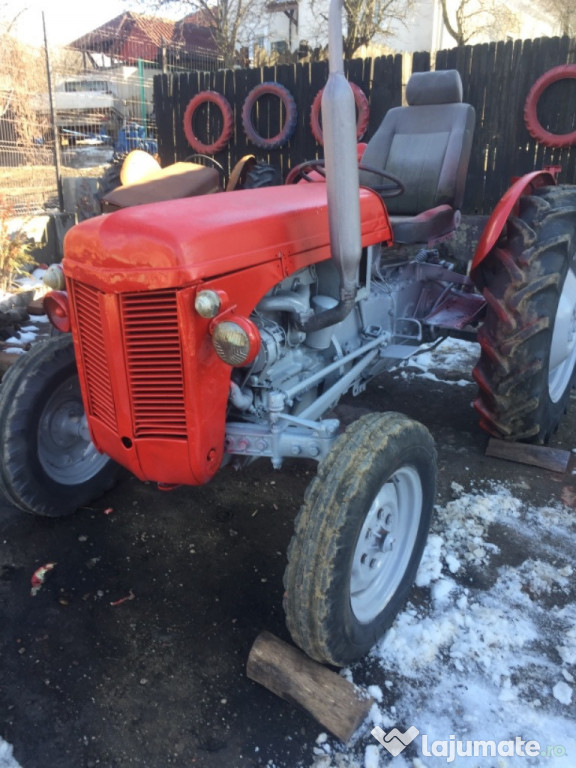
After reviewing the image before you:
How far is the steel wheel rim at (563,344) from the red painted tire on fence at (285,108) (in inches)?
248

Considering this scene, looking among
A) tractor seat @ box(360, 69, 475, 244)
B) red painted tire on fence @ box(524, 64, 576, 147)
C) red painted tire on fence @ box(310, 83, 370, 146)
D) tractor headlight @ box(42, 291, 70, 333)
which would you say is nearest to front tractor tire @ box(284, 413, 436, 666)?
tractor headlight @ box(42, 291, 70, 333)

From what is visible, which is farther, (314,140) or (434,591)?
(314,140)

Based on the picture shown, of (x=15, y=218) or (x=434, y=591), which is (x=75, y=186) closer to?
(x=15, y=218)

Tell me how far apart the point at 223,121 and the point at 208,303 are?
881cm

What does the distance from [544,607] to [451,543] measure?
443 mm

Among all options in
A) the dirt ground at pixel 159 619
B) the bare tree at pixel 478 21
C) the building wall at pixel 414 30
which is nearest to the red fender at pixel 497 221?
the dirt ground at pixel 159 619

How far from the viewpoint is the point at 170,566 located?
8.02 ft

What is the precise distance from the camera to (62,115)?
41.2 feet

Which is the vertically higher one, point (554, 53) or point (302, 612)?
point (554, 53)

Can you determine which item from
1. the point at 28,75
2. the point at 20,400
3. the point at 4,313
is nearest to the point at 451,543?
the point at 20,400

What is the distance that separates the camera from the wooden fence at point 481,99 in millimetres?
7086

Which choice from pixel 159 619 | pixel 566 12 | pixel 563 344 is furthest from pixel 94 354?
pixel 566 12

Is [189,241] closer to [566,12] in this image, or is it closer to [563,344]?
[563,344]

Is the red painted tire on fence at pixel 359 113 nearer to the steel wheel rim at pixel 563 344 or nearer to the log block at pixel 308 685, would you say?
the steel wheel rim at pixel 563 344
